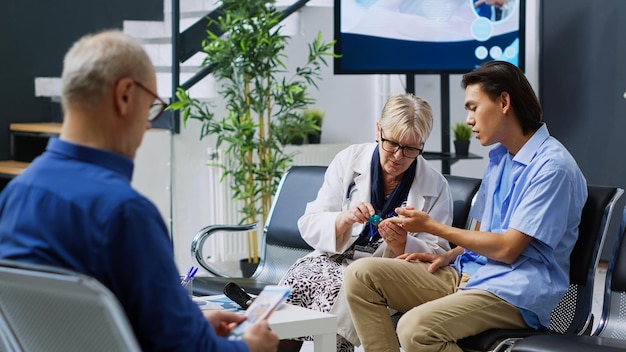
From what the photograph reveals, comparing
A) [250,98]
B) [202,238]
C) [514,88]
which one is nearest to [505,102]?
[514,88]

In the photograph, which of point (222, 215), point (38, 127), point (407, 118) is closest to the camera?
point (407, 118)

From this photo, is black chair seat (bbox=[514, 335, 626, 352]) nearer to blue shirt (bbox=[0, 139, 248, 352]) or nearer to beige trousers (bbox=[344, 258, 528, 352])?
beige trousers (bbox=[344, 258, 528, 352])

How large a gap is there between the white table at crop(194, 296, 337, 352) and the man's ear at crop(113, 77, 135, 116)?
44.8 inches

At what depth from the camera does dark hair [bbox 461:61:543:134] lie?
125 inches

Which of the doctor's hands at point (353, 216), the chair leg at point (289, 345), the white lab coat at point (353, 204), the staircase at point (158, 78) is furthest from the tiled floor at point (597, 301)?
the staircase at point (158, 78)

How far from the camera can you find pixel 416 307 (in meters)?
3.10

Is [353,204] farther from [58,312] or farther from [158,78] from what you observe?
[158,78]

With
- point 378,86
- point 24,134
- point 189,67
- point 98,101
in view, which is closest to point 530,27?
point 378,86

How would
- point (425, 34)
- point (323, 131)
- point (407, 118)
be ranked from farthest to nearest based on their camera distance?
1. point (323, 131)
2. point (425, 34)
3. point (407, 118)

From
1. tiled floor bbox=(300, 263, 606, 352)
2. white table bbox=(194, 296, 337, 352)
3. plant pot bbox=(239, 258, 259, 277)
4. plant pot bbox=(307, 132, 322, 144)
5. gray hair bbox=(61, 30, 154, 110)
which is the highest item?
gray hair bbox=(61, 30, 154, 110)

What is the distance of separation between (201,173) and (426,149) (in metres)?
2.05

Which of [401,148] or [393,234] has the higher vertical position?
[401,148]

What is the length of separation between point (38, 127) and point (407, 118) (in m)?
3.30

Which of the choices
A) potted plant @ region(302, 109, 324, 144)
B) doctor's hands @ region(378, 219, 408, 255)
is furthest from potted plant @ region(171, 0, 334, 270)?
doctor's hands @ region(378, 219, 408, 255)
